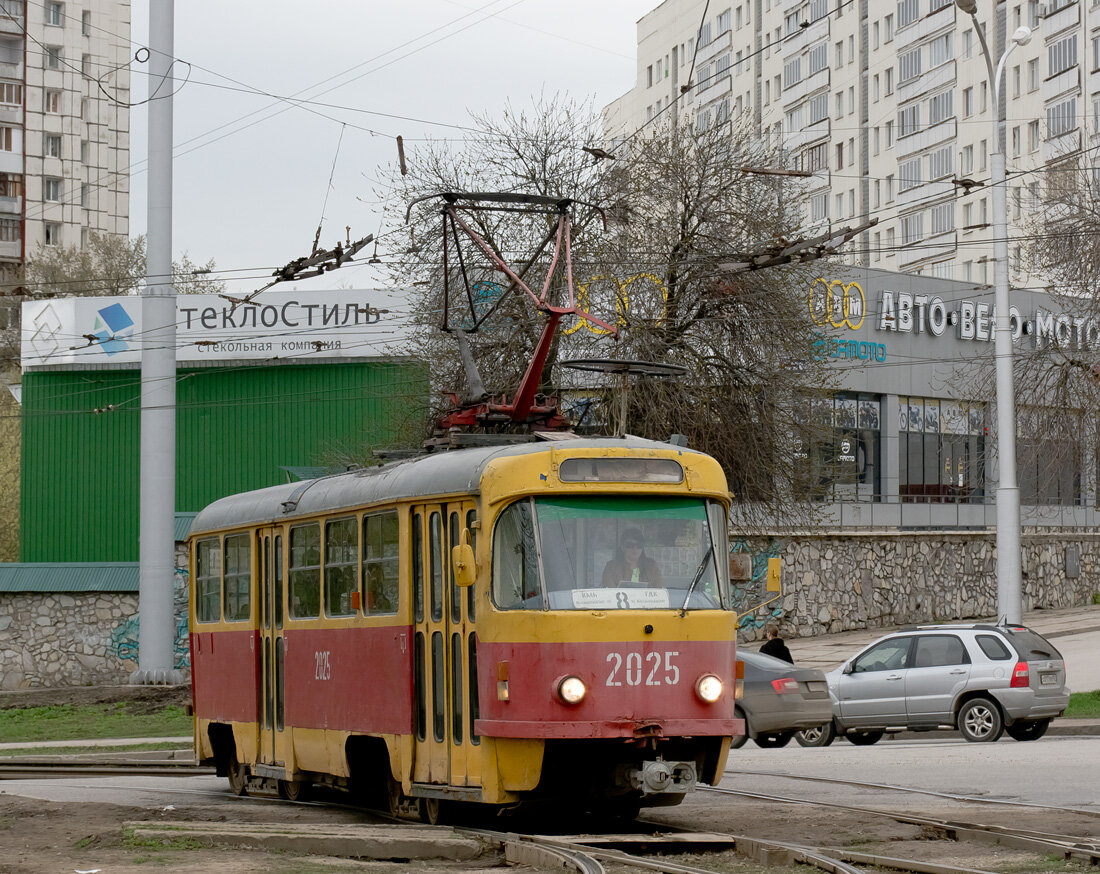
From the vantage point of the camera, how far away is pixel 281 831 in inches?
444

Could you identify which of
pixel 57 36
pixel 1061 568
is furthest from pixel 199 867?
pixel 57 36

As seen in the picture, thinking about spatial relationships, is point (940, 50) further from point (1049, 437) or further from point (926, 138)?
point (1049, 437)

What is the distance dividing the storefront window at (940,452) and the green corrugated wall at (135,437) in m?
16.5

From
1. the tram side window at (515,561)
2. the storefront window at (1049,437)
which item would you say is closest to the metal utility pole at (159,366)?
the storefront window at (1049,437)

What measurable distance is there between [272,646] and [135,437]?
28.2 metres

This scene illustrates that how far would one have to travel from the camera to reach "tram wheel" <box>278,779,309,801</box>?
15.3 meters

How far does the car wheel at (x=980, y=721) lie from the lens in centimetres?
2102

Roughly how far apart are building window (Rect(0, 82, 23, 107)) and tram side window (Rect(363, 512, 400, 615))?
3288 inches

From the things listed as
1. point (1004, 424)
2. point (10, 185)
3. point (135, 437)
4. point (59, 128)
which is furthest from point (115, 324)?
point (59, 128)

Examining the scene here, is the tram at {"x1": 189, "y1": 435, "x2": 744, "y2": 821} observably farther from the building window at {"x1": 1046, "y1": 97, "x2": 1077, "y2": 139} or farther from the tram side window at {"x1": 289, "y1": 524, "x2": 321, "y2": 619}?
the building window at {"x1": 1046, "y1": 97, "x2": 1077, "y2": 139}

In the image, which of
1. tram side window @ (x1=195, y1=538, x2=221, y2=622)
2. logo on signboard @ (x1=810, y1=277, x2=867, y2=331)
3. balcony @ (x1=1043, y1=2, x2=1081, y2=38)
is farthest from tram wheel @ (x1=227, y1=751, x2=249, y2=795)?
balcony @ (x1=1043, y1=2, x2=1081, y2=38)

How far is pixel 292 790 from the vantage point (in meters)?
15.4

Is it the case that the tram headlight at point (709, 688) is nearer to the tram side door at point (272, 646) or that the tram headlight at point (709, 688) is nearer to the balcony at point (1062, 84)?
the tram side door at point (272, 646)

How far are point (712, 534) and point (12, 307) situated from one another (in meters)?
73.2
